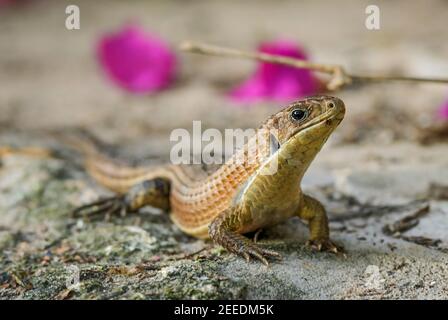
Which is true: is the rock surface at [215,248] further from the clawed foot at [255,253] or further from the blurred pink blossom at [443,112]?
the blurred pink blossom at [443,112]

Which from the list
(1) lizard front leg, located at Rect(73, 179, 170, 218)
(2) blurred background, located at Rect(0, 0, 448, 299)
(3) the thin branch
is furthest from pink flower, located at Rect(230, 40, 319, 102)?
(1) lizard front leg, located at Rect(73, 179, 170, 218)

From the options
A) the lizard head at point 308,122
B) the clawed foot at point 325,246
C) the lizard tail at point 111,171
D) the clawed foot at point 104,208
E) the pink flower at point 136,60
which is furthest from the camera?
the pink flower at point 136,60

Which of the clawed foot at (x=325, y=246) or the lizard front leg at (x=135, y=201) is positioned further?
the lizard front leg at (x=135, y=201)

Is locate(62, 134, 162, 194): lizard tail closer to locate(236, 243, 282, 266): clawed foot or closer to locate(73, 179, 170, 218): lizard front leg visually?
locate(73, 179, 170, 218): lizard front leg

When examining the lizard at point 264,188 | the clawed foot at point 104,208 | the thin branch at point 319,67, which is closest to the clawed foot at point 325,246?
the lizard at point 264,188

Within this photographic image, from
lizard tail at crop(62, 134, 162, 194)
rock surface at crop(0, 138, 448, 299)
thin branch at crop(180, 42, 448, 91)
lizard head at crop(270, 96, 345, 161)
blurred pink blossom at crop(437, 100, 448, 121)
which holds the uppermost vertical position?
thin branch at crop(180, 42, 448, 91)
